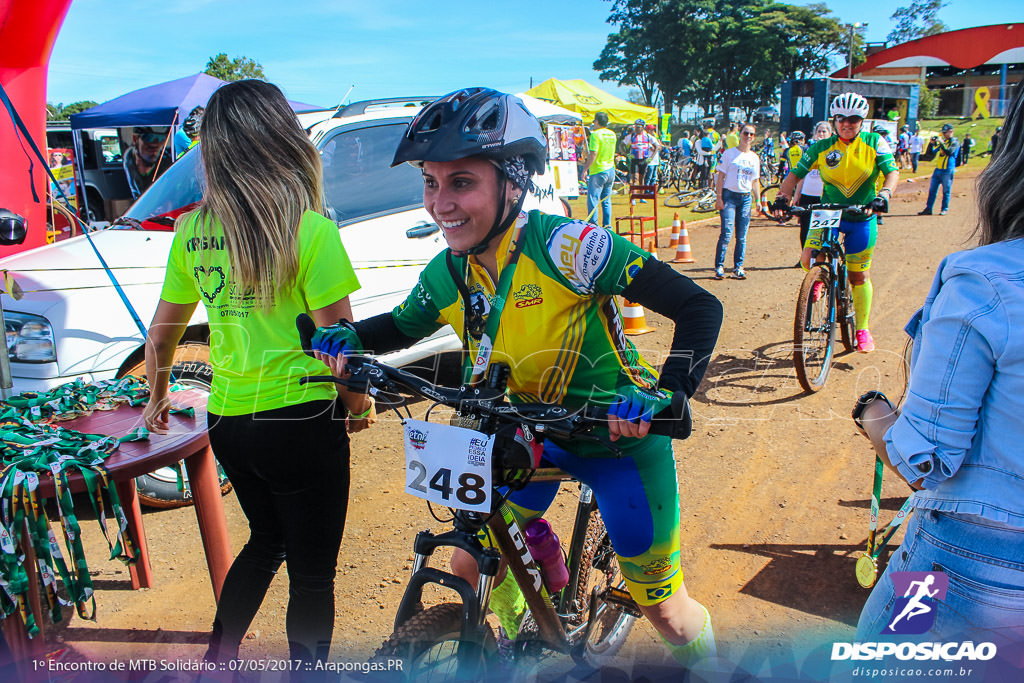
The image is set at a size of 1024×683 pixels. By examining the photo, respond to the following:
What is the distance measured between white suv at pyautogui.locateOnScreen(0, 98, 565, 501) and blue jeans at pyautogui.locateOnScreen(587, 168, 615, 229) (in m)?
6.43

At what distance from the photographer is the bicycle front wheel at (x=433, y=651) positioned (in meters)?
1.90

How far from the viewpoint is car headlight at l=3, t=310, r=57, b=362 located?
3.93m

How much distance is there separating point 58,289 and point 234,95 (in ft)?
8.23

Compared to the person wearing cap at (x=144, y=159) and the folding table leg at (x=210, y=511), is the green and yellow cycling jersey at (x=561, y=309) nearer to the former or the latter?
the folding table leg at (x=210, y=511)

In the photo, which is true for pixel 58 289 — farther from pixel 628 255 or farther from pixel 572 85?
pixel 572 85

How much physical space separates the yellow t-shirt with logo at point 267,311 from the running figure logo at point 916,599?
1810mm

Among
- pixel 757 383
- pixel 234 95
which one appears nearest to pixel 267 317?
pixel 234 95

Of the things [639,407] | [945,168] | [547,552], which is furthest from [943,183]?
[639,407]

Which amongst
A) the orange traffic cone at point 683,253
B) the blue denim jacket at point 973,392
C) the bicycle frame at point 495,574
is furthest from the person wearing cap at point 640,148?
the blue denim jacket at point 973,392

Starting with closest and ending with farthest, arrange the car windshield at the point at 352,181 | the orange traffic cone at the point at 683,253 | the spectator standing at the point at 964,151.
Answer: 1. the car windshield at the point at 352,181
2. the orange traffic cone at the point at 683,253
3. the spectator standing at the point at 964,151

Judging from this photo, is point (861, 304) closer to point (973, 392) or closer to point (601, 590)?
point (601, 590)

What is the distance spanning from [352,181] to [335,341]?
3397 mm

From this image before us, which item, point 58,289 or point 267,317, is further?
point 58,289

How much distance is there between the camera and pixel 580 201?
1955 cm
